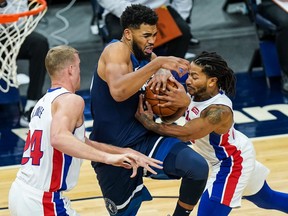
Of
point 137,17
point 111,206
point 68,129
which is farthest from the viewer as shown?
point 111,206

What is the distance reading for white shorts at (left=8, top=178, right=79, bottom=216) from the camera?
16.1 ft

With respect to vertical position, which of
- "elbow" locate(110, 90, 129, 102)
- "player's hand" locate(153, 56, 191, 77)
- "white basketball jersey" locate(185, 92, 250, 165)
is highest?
"player's hand" locate(153, 56, 191, 77)

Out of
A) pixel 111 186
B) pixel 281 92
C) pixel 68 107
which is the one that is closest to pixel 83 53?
pixel 281 92

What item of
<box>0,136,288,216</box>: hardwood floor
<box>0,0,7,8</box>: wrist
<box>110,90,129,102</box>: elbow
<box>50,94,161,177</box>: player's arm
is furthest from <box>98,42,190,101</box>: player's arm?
<box>0,0,7,8</box>: wrist

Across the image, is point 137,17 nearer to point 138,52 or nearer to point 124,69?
point 138,52

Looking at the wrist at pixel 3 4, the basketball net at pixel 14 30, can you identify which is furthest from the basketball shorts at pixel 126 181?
the wrist at pixel 3 4

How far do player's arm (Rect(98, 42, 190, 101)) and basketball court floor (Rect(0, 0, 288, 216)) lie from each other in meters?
1.50

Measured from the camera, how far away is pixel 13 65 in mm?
Answer: 7715

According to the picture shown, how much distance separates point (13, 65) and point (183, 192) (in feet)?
9.24

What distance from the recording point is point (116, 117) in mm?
5613

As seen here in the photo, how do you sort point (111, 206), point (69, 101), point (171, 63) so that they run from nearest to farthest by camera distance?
point (69, 101), point (171, 63), point (111, 206)

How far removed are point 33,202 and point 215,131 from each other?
134 centimetres

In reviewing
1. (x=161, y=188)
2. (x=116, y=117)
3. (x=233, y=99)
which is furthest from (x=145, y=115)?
(x=233, y=99)

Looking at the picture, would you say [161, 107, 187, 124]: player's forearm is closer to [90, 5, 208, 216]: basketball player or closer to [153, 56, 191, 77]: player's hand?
[90, 5, 208, 216]: basketball player
